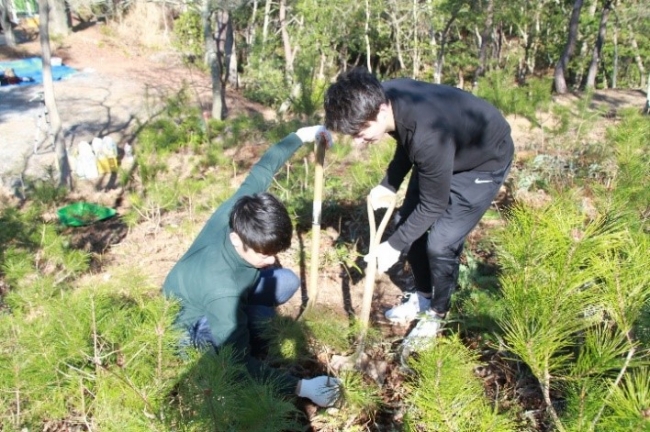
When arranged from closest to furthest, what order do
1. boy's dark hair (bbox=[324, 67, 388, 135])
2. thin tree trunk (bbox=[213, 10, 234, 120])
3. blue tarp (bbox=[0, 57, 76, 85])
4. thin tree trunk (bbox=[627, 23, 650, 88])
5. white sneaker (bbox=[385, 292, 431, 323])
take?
boy's dark hair (bbox=[324, 67, 388, 135]) → white sneaker (bbox=[385, 292, 431, 323]) → thin tree trunk (bbox=[213, 10, 234, 120]) → blue tarp (bbox=[0, 57, 76, 85]) → thin tree trunk (bbox=[627, 23, 650, 88])

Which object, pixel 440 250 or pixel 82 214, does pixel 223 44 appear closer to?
pixel 82 214

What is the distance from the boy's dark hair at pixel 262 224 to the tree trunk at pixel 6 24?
45.7 feet

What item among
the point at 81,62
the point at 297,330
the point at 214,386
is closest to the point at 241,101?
the point at 81,62

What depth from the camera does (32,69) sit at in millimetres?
11617

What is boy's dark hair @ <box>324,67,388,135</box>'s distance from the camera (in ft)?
5.09

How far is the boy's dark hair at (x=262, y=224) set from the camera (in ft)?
5.25

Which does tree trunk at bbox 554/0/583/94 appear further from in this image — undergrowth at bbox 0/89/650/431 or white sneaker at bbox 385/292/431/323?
white sneaker at bbox 385/292/431/323

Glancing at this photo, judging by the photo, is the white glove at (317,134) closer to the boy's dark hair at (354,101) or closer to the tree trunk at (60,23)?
the boy's dark hair at (354,101)

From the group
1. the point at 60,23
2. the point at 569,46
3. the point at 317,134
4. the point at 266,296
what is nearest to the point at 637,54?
the point at 569,46

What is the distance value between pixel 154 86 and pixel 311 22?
408 cm

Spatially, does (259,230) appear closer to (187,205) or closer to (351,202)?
(351,202)

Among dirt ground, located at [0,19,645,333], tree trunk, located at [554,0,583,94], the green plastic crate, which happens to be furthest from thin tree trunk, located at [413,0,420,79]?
the green plastic crate

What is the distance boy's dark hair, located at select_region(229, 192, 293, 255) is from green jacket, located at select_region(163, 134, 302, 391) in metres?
0.10

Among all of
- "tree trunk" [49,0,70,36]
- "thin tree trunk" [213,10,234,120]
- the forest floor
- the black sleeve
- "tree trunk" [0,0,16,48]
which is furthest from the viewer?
"tree trunk" [49,0,70,36]
